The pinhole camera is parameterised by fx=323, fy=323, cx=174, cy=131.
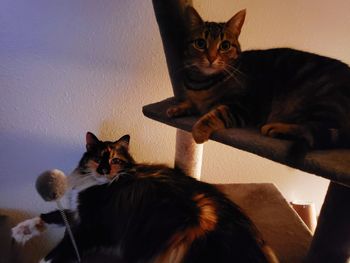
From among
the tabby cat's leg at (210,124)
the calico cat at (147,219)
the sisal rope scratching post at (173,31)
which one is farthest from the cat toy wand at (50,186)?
the sisal rope scratching post at (173,31)

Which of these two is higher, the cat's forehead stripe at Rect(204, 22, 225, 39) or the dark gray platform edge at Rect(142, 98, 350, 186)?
the cat's forehead stripe at Rect(204, 22, 225, 39)

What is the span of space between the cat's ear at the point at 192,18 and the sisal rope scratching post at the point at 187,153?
0.33 m

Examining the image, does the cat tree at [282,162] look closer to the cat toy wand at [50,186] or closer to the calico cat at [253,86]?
the calico cat at [253,86]

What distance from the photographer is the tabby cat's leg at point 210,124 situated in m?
0.74

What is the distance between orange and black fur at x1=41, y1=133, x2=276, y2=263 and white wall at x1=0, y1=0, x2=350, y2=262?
0.90 feet

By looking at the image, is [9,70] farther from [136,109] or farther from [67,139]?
[136,109]

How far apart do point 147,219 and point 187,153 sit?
0.34 metres

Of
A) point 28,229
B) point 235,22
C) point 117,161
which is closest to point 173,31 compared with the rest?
point 235,22

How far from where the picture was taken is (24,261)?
1301 mm

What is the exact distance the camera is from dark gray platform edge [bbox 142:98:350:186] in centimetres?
60

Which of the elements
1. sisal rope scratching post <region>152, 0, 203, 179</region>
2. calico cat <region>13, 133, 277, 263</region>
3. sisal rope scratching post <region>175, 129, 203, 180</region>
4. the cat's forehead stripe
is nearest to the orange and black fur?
calico cat <region>13, 133, 277, 263</region>

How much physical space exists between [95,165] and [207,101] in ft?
1.15

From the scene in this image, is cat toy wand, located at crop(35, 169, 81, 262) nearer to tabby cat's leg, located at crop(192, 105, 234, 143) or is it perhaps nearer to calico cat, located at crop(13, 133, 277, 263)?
calico cat, located at crop(13, 133, 277, 263)

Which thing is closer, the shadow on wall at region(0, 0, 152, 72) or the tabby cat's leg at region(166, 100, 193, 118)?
the tabby cat's leg at region(166, 100, 193, 118)
